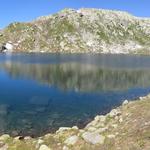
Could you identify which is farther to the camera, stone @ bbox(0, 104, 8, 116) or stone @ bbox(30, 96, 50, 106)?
stone @ bbox(30, 96, 50, 106)

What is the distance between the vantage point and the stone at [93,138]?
30.6m

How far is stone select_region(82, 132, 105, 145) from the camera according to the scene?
3056 cm

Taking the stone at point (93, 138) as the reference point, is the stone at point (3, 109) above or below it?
below

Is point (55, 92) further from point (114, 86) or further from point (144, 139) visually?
point (144, 139)

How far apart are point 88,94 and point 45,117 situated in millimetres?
24022

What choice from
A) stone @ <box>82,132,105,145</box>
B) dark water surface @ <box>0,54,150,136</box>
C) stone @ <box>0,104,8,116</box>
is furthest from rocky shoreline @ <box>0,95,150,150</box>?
stone @ <box>0,104,8,116</box>

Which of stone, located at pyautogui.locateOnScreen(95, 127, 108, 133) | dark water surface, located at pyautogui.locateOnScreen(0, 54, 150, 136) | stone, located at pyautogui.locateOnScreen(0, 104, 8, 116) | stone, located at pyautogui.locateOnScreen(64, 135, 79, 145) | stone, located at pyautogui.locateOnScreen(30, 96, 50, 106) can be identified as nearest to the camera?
stone, located at pyautogui.locateOnScreen(64, 135, 79, 145)

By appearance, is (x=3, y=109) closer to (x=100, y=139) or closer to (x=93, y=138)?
(x=93, y=138)

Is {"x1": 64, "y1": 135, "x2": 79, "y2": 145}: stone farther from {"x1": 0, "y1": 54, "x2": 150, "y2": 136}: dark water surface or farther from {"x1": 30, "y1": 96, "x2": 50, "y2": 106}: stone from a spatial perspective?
{"x1": 30, "y1": 96, "x2": 50, "y2": 106}: stone

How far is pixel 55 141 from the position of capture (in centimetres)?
3241

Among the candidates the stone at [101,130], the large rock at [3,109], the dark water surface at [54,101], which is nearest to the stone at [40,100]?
the dark water surface at [54,101]

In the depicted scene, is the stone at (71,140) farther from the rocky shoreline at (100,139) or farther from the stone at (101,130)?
the stone at (101,130)

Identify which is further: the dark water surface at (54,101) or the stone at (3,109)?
the stone at (3,109)

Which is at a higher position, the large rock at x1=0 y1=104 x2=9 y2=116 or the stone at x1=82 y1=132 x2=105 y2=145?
the stone at x1=82 y1=132 x2=105 y2=145
